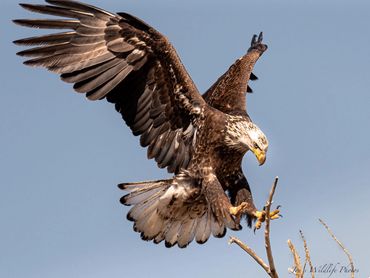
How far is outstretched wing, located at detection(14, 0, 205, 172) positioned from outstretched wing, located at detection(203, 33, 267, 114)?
762 millimetres

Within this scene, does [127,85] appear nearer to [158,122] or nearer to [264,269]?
[158,122]

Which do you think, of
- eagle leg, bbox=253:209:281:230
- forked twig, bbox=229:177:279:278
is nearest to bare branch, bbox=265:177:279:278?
forked twig, bbox=229:177:279:278

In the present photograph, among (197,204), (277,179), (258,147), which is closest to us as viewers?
(277,179)

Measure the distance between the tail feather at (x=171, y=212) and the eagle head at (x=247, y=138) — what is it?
0.67 m

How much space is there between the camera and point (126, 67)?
7.71 m

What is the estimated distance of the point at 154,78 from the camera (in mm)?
7777

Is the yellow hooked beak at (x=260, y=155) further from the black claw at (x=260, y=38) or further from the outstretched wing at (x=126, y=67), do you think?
the black claw at (x=260, y=38)

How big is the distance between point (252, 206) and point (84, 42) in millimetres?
2491

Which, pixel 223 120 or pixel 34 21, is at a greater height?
pixel 34 21

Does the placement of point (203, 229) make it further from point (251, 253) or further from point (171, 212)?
point (251, 253)

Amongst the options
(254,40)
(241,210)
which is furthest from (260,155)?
(254,40)

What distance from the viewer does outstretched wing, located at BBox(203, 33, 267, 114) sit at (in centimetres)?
856

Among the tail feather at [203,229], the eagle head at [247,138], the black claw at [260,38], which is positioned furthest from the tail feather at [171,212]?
the black claw at [260,38]

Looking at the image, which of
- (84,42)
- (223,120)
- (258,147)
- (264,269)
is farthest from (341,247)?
(84,42)
